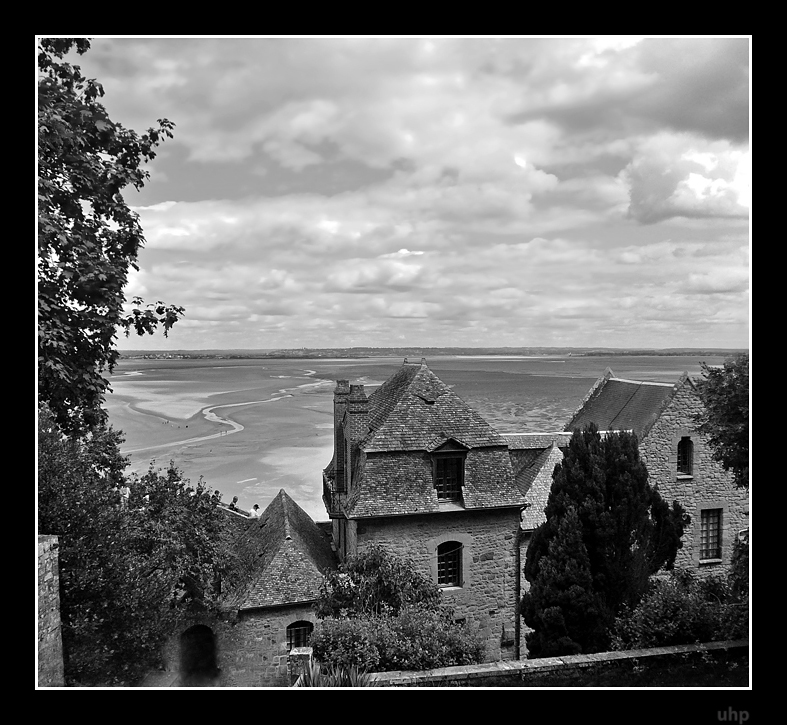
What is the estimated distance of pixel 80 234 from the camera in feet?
28.6

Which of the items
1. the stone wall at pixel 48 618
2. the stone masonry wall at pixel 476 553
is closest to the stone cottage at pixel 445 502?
the stone masonry wall at pixel 476 553

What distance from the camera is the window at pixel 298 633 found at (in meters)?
13.3

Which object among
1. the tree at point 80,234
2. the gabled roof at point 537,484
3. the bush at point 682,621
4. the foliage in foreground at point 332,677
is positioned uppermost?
the tree at point 80,234

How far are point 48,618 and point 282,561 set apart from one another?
6.04 meters

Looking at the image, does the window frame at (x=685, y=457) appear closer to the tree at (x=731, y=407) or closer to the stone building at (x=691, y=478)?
the stone building at (x=691, y=478)

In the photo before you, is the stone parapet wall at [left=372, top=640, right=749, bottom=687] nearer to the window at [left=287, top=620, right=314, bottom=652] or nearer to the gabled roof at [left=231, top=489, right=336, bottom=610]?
the gabled roof at [left=231, top=489, right=336, bottom=610]

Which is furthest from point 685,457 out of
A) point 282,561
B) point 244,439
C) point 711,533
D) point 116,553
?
point 244,439

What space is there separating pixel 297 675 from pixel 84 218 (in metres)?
8.31

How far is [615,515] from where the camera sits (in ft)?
38.2

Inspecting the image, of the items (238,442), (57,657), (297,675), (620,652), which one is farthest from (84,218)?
(238,442)

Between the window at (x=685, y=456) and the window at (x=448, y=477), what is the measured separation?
25.5ft

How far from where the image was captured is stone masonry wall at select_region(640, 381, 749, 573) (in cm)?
1644

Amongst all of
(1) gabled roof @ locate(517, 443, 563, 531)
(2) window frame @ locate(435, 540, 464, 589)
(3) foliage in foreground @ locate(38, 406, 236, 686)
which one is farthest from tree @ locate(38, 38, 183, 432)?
(1) gabled roof @ locate(517, 443, 563, 531)
